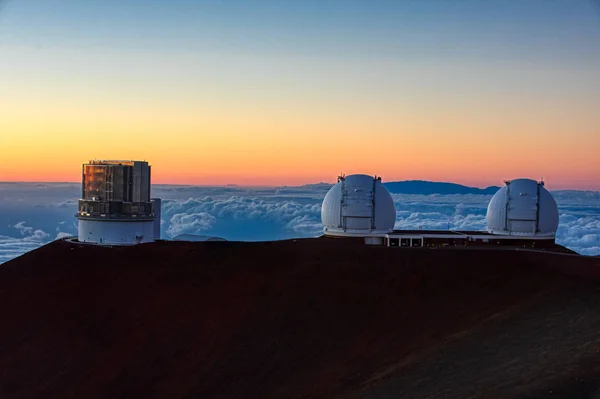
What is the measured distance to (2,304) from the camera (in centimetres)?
2652

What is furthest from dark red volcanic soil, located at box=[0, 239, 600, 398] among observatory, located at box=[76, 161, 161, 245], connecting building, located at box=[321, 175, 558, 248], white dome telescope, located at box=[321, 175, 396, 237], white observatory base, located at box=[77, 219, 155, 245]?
connecting building, located at box=[321, 175, 558, 248]

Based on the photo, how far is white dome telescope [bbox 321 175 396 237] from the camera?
35.4 meters

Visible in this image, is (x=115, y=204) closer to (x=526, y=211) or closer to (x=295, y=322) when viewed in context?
(x=295, y=322)

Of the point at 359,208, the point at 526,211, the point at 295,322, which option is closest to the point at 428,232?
the point at 359,208

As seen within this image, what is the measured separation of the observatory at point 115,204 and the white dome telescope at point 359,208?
946 cm

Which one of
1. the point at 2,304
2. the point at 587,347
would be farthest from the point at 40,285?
the point at 587,347

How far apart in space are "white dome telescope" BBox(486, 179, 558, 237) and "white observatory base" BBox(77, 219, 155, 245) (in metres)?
18.9

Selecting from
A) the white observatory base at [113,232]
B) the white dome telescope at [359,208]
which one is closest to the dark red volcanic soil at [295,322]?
the white observatory base at [113,232]

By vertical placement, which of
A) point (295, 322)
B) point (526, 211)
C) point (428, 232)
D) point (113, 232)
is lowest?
point (295, 322)

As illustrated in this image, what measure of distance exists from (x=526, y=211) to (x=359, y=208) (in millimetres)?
8939

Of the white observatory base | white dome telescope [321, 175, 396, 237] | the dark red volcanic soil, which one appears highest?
white dome telescope [321, 175, 396, 237]

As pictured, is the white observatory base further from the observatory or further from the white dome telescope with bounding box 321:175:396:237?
the white dome telescope with bounding box 321:175:396:237

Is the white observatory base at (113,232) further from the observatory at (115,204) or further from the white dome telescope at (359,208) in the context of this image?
the white dome telescope at (359,208)

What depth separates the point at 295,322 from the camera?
23.2m
